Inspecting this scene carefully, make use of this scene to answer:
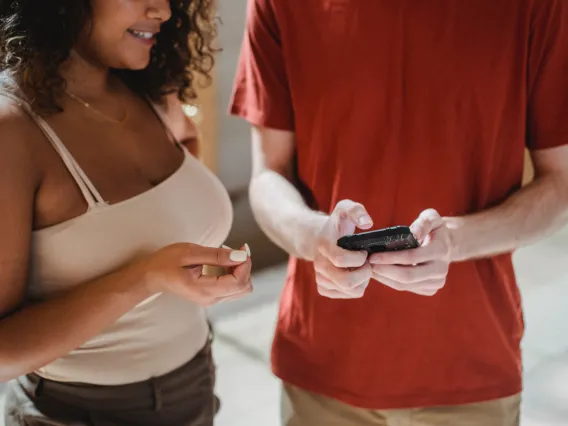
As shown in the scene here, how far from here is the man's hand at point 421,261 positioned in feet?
2.95

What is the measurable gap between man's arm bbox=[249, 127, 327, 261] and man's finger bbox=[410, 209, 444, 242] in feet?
0.53

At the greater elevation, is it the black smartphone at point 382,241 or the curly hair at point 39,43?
the curly hair at point 39,43

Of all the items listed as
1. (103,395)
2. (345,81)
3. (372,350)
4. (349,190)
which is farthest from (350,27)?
(103,395)

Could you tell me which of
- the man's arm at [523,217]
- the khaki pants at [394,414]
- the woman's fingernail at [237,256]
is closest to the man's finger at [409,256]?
the man's arm at [523,217]

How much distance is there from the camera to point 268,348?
256 centimetres

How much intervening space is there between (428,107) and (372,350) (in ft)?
1.33

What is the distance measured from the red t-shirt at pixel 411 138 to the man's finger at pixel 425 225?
0.43 feet

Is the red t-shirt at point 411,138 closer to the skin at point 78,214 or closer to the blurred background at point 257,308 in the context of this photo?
the skin at point 78,214

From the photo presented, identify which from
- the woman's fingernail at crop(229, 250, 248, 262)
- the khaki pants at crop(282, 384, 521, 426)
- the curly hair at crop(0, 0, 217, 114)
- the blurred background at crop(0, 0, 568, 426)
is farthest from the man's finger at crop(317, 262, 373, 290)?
the blurred background at crop(0, 0, 568, 426)

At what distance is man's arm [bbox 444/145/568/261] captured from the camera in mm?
1003

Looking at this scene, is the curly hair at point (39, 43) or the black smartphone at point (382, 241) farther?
the curly hair at point (39, 43)

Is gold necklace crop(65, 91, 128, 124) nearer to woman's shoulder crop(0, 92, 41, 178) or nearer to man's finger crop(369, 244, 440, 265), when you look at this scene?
woman's shoulder crop(0, 92, 41, 178)

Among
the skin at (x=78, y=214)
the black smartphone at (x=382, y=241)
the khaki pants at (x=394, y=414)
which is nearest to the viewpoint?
the black smartphone at (x=382, y=241)

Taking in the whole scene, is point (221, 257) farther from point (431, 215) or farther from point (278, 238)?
point (431, 215)
